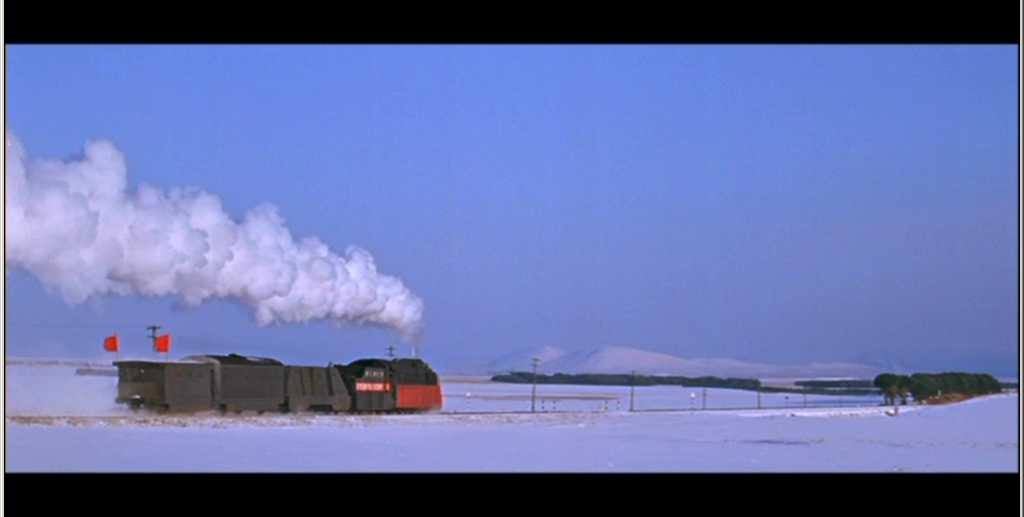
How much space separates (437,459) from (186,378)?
6784 mm

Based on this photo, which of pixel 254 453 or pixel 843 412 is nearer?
pixel 254 453

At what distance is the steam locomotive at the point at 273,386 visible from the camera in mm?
17109

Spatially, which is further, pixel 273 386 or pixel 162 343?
pixel 273 386

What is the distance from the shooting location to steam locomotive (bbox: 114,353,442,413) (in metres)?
17.1

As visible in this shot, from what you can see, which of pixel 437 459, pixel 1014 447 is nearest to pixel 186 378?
pixel 437 459

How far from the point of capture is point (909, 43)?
10.7 meters

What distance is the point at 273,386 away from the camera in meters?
18.8
